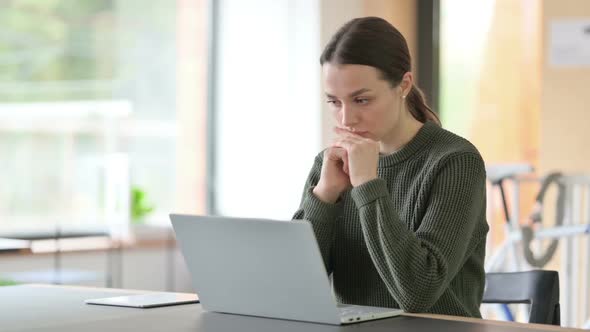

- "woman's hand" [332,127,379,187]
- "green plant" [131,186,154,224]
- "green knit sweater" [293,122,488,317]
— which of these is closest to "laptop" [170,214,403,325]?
"green knit sweater" [293,122,488,317]

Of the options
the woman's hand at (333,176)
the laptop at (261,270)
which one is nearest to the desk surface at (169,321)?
the laptop at (261,270)

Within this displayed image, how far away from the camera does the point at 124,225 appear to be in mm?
5043

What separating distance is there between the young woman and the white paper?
2.83 metres

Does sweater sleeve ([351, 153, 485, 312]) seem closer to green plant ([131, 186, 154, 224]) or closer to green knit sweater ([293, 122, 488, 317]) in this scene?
green knit sweater ([293, 122, 488, 317])

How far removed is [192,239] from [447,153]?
54cm

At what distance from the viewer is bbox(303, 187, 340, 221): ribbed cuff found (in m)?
2.02

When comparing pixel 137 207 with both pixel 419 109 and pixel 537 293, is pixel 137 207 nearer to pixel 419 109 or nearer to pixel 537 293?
pixel 419 109

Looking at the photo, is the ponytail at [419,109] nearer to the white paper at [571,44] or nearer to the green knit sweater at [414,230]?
the green knit sweater at [414,230]

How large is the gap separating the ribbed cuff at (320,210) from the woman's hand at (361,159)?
0.12 metres

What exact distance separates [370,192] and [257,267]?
1.01 feet

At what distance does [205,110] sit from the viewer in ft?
18.2

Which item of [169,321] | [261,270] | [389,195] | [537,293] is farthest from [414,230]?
[169,321]

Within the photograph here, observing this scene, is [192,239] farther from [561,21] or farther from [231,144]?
[231,144]

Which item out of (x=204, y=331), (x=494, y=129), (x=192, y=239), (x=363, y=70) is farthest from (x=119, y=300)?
(x=494, y=129)
